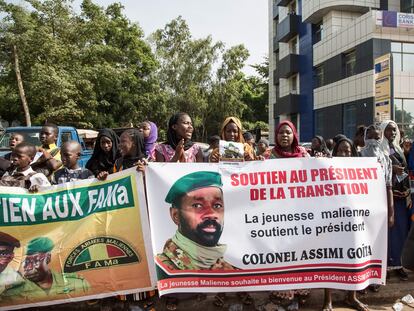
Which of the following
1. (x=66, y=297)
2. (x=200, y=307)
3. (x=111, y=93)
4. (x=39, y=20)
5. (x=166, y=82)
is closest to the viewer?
(x=66, y=297)

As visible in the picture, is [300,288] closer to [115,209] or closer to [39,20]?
[115,209]

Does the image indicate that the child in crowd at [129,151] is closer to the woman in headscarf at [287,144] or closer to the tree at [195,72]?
the woman in headscarf at [287,144]

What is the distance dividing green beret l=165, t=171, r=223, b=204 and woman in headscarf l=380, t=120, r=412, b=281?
2.07 m

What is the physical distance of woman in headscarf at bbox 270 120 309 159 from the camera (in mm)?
3896

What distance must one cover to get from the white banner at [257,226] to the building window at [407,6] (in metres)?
20.6

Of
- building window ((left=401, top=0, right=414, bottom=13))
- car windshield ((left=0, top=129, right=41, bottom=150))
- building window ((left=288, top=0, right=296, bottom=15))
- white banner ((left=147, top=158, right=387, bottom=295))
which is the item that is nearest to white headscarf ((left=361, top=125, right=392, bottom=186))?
white banner ((left=147, top=158, right=387, bottom=295))

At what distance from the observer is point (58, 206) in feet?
11.3

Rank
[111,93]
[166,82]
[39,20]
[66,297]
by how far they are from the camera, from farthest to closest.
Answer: [166,82] → [111,93] → [39,20] → [66,297]

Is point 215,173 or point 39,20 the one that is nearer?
point 215,173

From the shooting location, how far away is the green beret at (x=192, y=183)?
351cm

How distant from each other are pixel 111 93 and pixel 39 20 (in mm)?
7943

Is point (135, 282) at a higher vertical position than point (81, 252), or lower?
lower

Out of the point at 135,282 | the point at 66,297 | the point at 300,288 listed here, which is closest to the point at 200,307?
the point at 135,282

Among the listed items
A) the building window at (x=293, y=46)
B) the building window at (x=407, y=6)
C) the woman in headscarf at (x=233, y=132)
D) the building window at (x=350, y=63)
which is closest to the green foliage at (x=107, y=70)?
the building window at (x=293, y=46)
